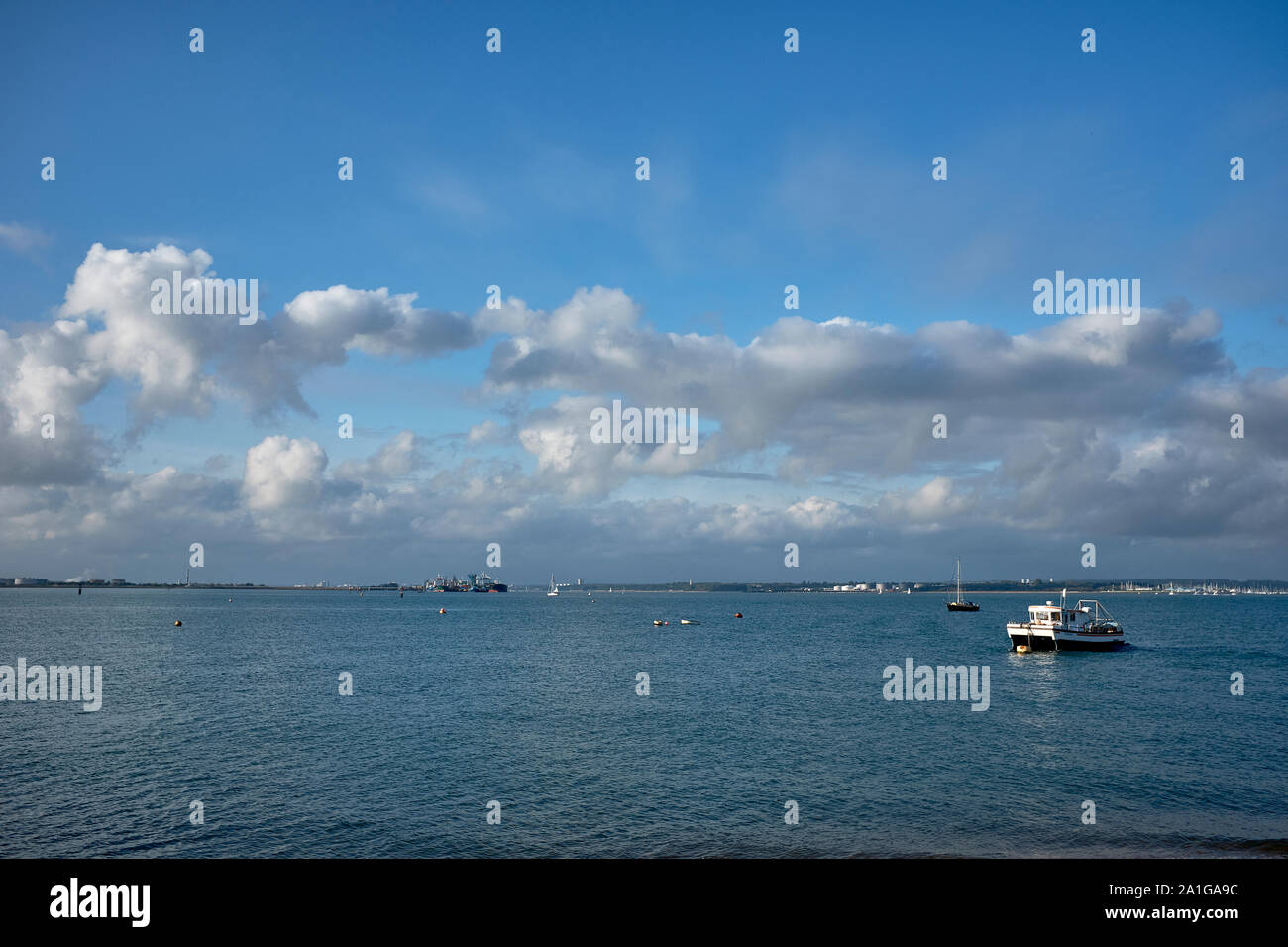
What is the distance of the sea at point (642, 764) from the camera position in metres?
29.9

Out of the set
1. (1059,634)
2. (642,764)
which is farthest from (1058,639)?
(642,764)

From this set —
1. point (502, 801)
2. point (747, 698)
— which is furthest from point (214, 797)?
point (747, 698)

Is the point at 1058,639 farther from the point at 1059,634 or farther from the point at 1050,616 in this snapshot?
the point at 1050,616

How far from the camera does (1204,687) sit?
7125cm

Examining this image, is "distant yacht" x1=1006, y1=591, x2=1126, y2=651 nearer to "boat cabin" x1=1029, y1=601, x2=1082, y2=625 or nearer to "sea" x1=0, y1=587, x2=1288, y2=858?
"boat cabin" x1=1029, y1=601, x2=1082, y2=625

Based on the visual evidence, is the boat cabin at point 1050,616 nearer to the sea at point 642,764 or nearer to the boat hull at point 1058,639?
the boat hull at point 1058,639

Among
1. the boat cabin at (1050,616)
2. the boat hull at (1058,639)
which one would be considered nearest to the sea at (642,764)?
the boat hull at (1058,639)

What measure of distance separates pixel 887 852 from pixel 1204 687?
6087 centimetres

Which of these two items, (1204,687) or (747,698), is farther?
(1204,687)
